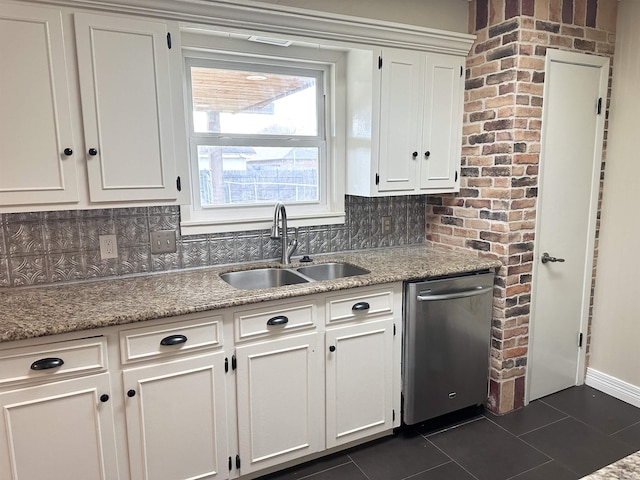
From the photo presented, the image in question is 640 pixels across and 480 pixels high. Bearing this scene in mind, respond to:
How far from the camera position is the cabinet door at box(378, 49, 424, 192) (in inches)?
102

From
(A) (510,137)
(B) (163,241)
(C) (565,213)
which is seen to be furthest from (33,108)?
(C) (565,213)

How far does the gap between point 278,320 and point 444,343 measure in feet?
3.42

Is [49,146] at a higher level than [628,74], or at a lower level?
lower

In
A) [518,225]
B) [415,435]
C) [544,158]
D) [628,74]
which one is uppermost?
[628,74]

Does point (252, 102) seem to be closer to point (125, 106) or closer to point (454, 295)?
point (125, 106)

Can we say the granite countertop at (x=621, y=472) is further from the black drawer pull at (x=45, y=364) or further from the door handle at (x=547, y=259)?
the door handle at (x=547, y=259)

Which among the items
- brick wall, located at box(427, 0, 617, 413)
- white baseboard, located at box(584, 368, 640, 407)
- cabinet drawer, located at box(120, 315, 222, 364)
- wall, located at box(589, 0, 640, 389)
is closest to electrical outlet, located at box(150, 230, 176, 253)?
cabinet drawer, located at box(120, 315, 222, 364)

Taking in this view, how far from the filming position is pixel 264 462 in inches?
85.0

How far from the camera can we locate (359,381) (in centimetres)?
236

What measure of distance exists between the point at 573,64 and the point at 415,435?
2.38 m

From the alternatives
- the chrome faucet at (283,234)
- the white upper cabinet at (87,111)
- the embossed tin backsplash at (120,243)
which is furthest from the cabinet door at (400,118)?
the white upper cabinet at (87,111)

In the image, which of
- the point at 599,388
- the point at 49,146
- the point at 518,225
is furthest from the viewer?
the point at 599,388

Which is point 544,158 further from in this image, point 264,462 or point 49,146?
point 49,146

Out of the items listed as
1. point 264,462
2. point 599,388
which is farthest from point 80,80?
point 599,388
